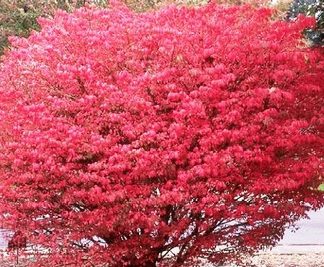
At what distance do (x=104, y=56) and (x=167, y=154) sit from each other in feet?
5.65

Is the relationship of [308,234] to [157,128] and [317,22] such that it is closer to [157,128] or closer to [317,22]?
[317,22]

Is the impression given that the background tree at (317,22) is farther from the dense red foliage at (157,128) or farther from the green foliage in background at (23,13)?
the green foliage in background at (23,13)

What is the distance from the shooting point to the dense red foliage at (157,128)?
27.1 feet

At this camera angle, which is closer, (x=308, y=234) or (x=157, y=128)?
(x=157, y=128)

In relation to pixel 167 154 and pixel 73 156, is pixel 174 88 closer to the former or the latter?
pixel 167 154

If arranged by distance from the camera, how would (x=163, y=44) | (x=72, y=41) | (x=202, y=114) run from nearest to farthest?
1. (x=202, y=114)
2. (x=163, y=44)
3. (x=72, y=41)

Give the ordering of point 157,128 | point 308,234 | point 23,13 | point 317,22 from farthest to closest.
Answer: point 23,13
point 308,234
point 317,22
point 157,128

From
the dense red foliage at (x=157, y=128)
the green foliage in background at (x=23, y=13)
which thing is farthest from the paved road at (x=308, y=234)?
the green foliage in background at (x=23, y=13)

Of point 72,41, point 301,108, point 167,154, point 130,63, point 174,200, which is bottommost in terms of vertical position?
point 174,200

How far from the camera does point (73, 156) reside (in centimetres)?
835

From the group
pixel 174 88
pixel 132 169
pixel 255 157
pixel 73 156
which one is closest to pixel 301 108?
pixel 255 157

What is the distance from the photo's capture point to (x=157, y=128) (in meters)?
8.23

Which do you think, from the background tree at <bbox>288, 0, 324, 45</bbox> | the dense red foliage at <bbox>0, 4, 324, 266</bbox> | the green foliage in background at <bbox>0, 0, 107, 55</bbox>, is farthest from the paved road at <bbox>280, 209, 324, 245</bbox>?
the green foliage in background at <bbox>0, 0, 107, 55</bbox>

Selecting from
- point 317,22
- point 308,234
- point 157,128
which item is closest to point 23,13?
point 308,234
